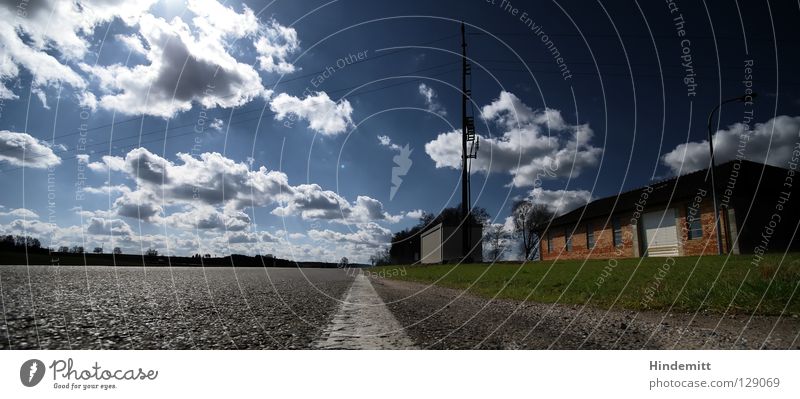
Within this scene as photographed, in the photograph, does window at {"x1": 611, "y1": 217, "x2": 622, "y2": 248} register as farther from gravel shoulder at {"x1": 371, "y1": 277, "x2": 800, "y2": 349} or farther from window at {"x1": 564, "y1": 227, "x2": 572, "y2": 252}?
gravel shoulder at {"x1": 371, "y1": 277, "x2": 800, "y2": 349}

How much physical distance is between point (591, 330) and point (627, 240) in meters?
32.6

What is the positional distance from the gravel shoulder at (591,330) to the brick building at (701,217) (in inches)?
491

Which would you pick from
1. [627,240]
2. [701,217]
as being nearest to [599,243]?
[627,240]

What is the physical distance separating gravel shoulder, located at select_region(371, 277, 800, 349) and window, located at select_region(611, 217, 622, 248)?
3100 cm

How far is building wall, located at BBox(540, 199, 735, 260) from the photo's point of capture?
2556 cm

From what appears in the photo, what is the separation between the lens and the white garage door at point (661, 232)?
28641mm

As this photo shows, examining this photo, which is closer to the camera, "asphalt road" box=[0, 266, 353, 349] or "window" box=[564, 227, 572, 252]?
"asphalt road" box=[0, 266, 353, 349]

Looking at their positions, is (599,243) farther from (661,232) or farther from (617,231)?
(661,232)

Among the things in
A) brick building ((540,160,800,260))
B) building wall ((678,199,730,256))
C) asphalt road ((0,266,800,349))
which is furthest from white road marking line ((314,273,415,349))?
building wall ((678,199,730,256))

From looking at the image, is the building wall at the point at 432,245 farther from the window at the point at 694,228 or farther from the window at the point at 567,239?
the window at the point at 694,228

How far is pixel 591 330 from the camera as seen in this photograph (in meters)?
4.79

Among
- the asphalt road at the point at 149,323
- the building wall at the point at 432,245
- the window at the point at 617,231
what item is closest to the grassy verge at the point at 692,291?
the asphalt road at the point at 149,323
